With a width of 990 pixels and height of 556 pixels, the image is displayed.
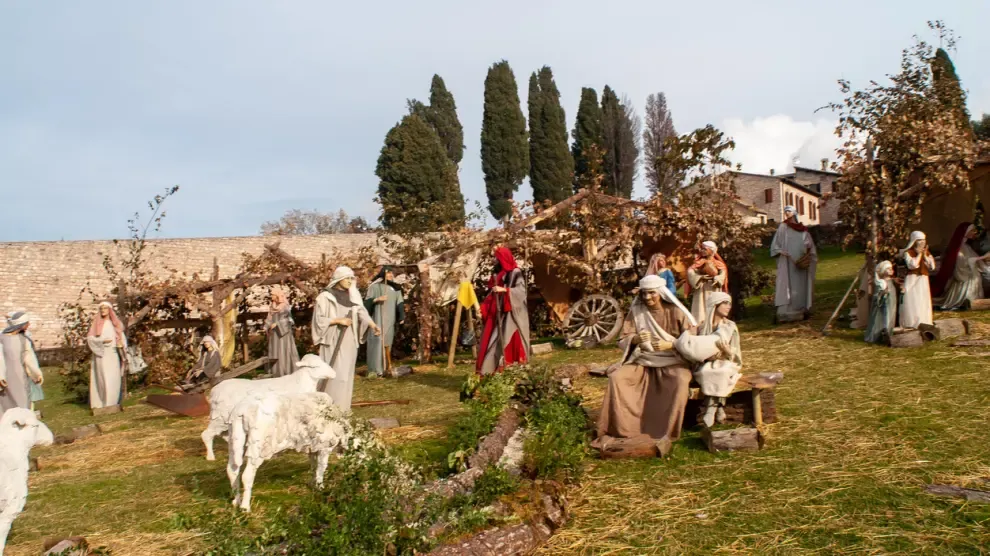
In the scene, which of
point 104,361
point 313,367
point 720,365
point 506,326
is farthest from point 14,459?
point 104,361

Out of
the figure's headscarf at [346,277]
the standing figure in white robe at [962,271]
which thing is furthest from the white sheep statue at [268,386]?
the standing figure in white robe at [962,271]

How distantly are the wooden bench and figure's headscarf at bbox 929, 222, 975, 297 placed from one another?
7.97 meters

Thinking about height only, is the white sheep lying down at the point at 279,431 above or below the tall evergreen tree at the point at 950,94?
below

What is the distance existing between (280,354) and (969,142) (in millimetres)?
11661

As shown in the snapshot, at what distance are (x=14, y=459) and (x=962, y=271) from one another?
1365 cm

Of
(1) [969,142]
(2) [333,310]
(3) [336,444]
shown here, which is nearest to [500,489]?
(3) [336,444]

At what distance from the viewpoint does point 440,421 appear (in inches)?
360

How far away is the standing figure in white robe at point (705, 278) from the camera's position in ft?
35.6

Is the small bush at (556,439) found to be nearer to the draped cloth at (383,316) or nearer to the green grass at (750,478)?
the green grass at (750,478)

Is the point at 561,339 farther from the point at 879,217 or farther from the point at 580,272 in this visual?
the point at 879,217

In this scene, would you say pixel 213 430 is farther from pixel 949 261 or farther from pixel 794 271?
pixel 949 261

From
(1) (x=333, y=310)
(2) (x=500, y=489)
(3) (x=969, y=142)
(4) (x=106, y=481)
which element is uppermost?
(3) (x=969, y=142)

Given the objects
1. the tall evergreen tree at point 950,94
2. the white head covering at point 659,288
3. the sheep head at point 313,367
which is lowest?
the sheep head at point 313,367

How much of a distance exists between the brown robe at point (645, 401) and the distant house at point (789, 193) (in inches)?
1428
